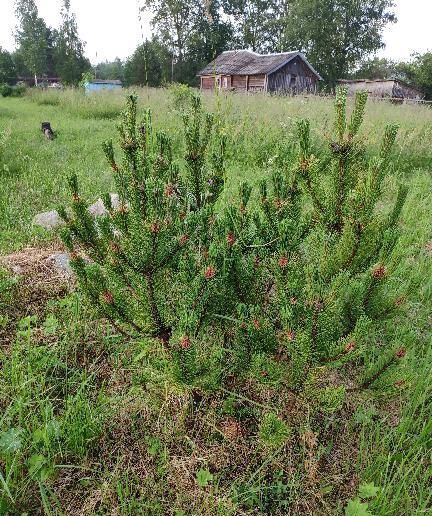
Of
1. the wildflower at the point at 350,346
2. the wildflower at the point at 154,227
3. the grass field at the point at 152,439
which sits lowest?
the grass field at the point at 152,439

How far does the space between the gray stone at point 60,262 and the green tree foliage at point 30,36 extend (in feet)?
168

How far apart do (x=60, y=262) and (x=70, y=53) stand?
164 feet

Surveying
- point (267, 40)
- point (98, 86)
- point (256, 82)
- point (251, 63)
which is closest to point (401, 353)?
point (256, 82)

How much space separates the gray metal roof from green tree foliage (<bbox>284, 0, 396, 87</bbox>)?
8.57 m

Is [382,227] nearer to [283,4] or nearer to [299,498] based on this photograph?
[299,498]

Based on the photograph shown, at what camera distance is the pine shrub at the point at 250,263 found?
4.37 ft

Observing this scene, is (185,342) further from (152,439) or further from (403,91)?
(403,91)

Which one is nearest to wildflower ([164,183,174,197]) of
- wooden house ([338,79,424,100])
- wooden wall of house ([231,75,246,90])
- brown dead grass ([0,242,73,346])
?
brown dead grass ([0,242,73,346])

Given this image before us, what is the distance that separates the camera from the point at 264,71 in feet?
107

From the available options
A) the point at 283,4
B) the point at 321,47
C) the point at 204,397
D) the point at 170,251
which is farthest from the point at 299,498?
the point at 283,4

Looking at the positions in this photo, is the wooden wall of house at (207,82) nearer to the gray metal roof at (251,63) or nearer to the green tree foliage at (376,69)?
the gray metal roof at (251,63)

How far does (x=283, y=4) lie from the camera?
159 feet

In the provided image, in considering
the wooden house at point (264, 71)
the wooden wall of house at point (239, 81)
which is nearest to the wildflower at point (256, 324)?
the wooden house at point (264, 71)

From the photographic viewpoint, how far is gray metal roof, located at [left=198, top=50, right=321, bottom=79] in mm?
32969
